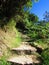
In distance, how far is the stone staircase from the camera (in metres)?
9.32

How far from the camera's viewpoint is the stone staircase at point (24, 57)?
9.32 metres

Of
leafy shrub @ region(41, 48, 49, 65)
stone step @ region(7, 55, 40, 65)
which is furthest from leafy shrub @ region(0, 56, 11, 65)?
leafy shrub @ region(41, 48, 49, 65)

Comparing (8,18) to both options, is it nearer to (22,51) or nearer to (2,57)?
(22,51)

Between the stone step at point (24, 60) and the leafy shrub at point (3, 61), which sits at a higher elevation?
the leafy shrub at point (3, 61)

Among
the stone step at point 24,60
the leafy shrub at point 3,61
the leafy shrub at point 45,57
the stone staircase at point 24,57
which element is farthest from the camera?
the leafy shrub at point 45,57

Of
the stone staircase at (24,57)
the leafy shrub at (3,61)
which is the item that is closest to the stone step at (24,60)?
the stone staircase at (24,57)

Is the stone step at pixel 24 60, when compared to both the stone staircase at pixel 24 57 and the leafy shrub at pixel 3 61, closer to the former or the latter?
the stone staircase at pixel 24 57

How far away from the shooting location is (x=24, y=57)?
10.2m

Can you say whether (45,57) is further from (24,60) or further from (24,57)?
(24,60)

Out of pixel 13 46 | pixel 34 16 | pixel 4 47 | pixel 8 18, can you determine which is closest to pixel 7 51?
pixel 4 47

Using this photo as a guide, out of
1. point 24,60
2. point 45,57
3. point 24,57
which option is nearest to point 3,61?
point 24,60

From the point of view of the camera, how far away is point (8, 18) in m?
12.8

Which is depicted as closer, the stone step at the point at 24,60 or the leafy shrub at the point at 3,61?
the leafy shrub at the point at 3,61

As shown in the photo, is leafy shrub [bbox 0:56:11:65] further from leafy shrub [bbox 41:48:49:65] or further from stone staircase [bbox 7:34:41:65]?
leafy shrub [bbox 41:48:49:65]
